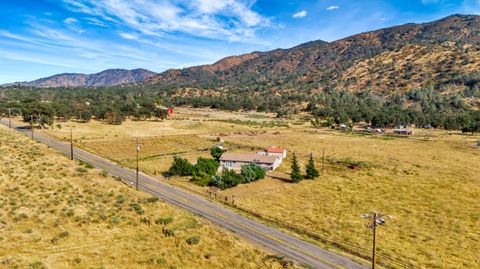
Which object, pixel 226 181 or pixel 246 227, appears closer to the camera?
pixel 246 227

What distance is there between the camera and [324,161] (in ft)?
267

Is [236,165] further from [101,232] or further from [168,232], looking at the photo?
[101,232]

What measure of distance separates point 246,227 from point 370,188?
3031 centimetres

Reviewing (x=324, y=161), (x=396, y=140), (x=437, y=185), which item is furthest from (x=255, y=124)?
(x=437, y=185)

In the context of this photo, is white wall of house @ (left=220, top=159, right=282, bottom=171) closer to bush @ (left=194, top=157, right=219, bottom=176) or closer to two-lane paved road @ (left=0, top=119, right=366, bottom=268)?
bush @ (left=194, top=157, right=219, bottom=176)

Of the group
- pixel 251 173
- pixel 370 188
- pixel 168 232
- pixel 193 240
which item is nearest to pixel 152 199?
pixel 168 232

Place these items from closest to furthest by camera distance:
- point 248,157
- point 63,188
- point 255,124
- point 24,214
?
point 24,214
point 63,188
point 248,157
point 255,124

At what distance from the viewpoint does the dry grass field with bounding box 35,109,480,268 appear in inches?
1486

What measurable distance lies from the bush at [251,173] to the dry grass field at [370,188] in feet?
5.05

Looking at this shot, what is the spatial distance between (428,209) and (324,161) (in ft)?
112

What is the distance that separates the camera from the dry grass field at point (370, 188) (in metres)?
37.8

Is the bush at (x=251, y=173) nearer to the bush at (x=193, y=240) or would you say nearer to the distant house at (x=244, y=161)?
the distant house at (x=244, y=161)

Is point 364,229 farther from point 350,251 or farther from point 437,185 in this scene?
point 437,185

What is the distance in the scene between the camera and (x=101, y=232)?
3569 cm
